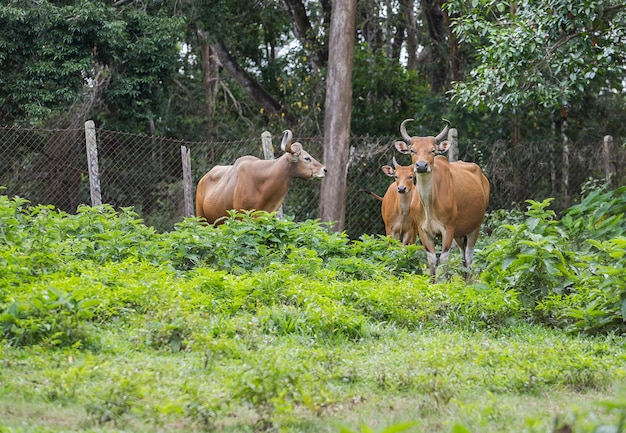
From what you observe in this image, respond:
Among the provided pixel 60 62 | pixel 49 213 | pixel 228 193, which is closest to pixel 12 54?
pixel 60 62

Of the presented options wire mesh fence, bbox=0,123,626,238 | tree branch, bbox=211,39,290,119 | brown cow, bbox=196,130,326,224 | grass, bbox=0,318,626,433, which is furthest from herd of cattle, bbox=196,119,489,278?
tree branch, bbox=211,39,290,119

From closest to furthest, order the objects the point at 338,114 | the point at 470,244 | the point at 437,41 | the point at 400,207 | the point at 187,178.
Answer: the point at 470,244 < the point at 400,207 < the point at 187,178 < the point at 338,114 < the point at 437,41

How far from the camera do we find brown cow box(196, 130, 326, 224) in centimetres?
1274

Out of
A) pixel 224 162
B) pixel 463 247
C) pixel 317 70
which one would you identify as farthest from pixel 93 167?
pixel 317 70

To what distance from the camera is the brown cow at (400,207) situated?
40.4 ft

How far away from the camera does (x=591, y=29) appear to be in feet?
38.8

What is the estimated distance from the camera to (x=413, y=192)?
1178cm

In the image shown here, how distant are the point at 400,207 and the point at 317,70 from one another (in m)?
9.22

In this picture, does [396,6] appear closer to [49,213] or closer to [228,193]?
[228,193]

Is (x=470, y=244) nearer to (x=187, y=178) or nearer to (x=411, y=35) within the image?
(x=187, y=178)

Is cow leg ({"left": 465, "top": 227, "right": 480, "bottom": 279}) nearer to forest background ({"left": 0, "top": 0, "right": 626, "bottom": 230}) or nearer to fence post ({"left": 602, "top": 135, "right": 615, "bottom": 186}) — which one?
forest background ({"left": 0, "top": 0, "right": 626, "bottom": 230})

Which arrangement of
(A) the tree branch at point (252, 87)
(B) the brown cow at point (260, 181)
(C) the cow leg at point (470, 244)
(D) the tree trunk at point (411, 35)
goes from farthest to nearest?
(D) the tree trunk at point (411, 35) < (A) the tree branch at point (252, 87) < (B) the brown cow at point (260, 181) < (C) the cow leg at point (470, 244)

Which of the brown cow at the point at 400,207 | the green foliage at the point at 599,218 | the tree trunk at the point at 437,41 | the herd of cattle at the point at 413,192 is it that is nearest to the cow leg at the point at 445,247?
the herd of cattle at the point at 413,192

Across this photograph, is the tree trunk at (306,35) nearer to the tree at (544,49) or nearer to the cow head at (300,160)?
the tree at (544,49)
